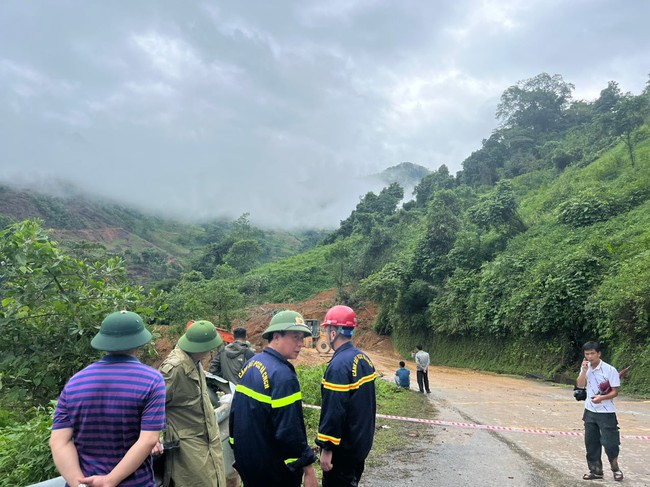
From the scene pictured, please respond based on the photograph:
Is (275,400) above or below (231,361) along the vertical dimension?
above

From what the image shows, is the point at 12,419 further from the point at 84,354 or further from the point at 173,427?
the point at 173,427

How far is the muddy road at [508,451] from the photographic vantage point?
5.33 metres

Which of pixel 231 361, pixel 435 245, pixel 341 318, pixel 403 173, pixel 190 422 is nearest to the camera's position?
pixel 190 422

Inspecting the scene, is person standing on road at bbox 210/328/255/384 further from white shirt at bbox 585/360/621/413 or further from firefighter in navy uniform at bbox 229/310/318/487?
white shirt at bbox 585/360/621/413

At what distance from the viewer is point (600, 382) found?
211 inches

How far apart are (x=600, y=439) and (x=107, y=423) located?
534cm

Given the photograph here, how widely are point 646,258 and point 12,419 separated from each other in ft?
55.0

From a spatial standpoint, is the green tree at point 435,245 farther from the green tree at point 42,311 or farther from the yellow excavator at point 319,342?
the green tree at point 42,311

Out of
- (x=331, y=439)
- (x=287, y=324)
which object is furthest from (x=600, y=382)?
(x=287, y=324)

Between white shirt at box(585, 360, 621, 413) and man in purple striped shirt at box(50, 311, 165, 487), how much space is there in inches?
195

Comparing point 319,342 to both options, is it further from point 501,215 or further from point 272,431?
point 272,431

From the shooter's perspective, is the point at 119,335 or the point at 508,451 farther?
the point at 508,451

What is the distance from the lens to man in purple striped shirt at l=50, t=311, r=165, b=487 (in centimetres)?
241

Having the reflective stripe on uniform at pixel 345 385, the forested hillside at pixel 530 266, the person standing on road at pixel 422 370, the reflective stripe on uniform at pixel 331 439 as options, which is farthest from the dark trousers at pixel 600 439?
the forested hillside at pixel 530 266
